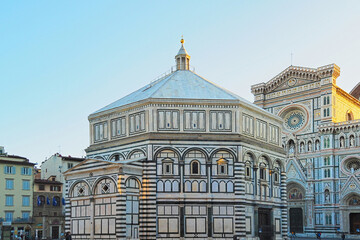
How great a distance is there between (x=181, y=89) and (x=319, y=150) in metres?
32.8

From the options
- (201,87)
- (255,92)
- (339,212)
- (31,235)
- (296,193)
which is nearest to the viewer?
(201,87)

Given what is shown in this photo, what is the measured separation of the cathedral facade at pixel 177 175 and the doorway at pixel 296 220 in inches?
1064

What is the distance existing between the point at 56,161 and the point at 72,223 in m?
29.4

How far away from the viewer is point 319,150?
6762cm

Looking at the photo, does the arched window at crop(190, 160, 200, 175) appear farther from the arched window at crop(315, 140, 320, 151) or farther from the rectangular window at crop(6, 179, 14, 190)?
the arched window at crop(315, 140, 320, 151)

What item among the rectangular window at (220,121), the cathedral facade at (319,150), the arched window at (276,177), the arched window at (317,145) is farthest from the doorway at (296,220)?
the rectangular window at (220,121)

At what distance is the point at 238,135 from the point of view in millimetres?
38656

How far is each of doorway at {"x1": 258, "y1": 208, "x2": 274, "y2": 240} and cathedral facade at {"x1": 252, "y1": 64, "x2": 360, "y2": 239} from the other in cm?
2529

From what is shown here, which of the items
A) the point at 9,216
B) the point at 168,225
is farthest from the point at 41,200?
the point at 168,225

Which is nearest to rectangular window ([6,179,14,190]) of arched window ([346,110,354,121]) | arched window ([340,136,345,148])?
arched window ([340,136,345,148])

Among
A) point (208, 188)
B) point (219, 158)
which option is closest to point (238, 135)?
point (219, 158)

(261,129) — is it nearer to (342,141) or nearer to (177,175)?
(177,175)

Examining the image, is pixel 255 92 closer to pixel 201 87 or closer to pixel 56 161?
pixel 56 161

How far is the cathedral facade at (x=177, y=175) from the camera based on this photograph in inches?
1430
